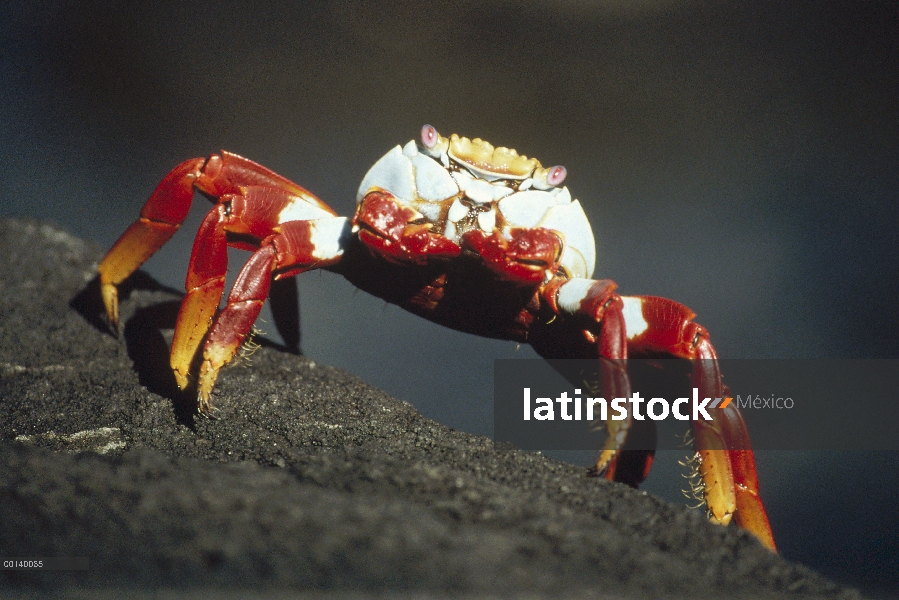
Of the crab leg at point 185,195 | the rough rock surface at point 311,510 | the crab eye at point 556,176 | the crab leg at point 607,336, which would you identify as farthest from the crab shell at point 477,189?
the rough rock surface at point 311,510

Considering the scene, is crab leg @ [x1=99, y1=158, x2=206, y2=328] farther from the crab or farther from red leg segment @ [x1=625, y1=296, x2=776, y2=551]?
red leg segment @ [x1=625, y1=296, x2=776, y2=551]

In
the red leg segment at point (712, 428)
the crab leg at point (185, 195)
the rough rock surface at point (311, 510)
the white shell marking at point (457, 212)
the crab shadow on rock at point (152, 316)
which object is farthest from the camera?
the crab shadow on rock at point (152, 316)

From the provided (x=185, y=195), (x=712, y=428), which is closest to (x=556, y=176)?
(x=712, y=428)

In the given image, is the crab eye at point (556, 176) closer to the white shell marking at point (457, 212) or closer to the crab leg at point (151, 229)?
the white shell marking at point (457, 212)

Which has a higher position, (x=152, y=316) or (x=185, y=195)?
(x=185, y=195)

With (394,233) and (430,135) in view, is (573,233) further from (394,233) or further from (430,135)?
(394,233)

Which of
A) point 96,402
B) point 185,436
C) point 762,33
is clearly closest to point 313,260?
point 185,436

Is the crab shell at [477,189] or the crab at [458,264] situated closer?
the crab at [458,264]
